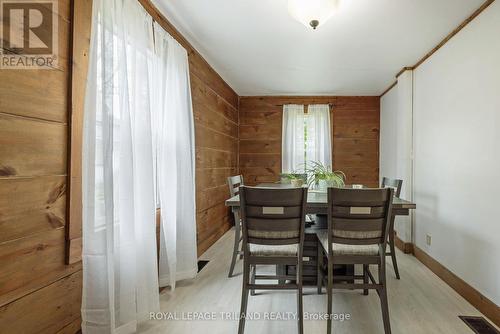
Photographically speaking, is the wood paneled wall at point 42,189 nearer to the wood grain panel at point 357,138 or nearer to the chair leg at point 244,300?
the chair leg at point 244,300

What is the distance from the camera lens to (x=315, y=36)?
2.82 metres

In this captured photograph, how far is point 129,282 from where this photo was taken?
1759 millimetres

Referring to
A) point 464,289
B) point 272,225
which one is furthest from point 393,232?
point 272,225

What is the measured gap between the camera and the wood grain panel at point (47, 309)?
48.8 inches

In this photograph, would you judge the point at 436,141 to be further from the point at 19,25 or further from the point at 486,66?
the point at 19,25

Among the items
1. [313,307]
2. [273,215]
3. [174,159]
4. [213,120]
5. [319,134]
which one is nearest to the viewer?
[273,215]

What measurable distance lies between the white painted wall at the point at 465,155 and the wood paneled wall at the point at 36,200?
2.89 meters

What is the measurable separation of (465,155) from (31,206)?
3.16 metres

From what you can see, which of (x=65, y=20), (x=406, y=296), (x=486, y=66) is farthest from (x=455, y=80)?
(x=65, y=20)

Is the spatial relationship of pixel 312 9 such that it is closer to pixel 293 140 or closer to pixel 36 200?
pixel 36 200

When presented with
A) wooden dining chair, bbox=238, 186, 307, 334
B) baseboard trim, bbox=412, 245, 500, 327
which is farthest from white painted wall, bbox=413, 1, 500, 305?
wooden dining chair, bbox=238, 186, 307, 334

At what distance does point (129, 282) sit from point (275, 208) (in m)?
1.04

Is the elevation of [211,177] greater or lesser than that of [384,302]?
greater

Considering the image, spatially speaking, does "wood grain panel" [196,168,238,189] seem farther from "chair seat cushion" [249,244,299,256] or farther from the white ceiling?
"chair seat cushion" [249,244,299,256]
